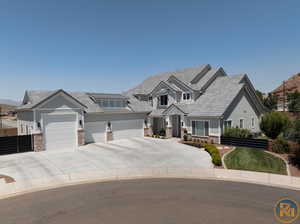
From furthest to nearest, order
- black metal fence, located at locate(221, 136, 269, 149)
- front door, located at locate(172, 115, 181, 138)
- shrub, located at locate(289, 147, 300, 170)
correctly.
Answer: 1. front door, located at locate(172, 115, 181, 138)
2. black metal fence, located at locate(221, 136, 269, 149)
3. shrub, located at locate(289, 147, 300, 170)

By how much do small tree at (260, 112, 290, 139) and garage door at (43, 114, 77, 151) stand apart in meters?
20.5

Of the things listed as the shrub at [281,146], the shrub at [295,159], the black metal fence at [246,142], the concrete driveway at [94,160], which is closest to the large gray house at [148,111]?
the black metal fence at [246,142]

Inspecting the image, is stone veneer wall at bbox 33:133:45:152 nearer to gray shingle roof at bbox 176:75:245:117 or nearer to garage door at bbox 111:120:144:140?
garage door at bbox 111:120:144:140

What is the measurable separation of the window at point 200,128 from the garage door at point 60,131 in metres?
14.1

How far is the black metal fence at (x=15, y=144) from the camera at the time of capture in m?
17.4

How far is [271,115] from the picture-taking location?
19734 millimetres

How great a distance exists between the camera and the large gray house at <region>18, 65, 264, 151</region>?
19.6 meters

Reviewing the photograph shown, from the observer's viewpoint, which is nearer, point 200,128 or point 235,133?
point 235,133

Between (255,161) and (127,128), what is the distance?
16.4 m

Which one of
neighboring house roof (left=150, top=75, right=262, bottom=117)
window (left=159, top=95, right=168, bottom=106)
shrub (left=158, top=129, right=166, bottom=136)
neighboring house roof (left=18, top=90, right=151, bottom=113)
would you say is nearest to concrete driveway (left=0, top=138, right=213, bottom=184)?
neighboring house roof (left=150, top=75, right=262, bottom=117)

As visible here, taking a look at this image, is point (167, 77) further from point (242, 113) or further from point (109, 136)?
point (109, 136)

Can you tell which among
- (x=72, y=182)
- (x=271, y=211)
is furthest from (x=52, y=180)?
(x=271, y=211)

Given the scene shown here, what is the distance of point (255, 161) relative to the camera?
14562 millimetres

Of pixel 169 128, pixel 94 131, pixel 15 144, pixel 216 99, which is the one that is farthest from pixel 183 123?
pixel 15 144
